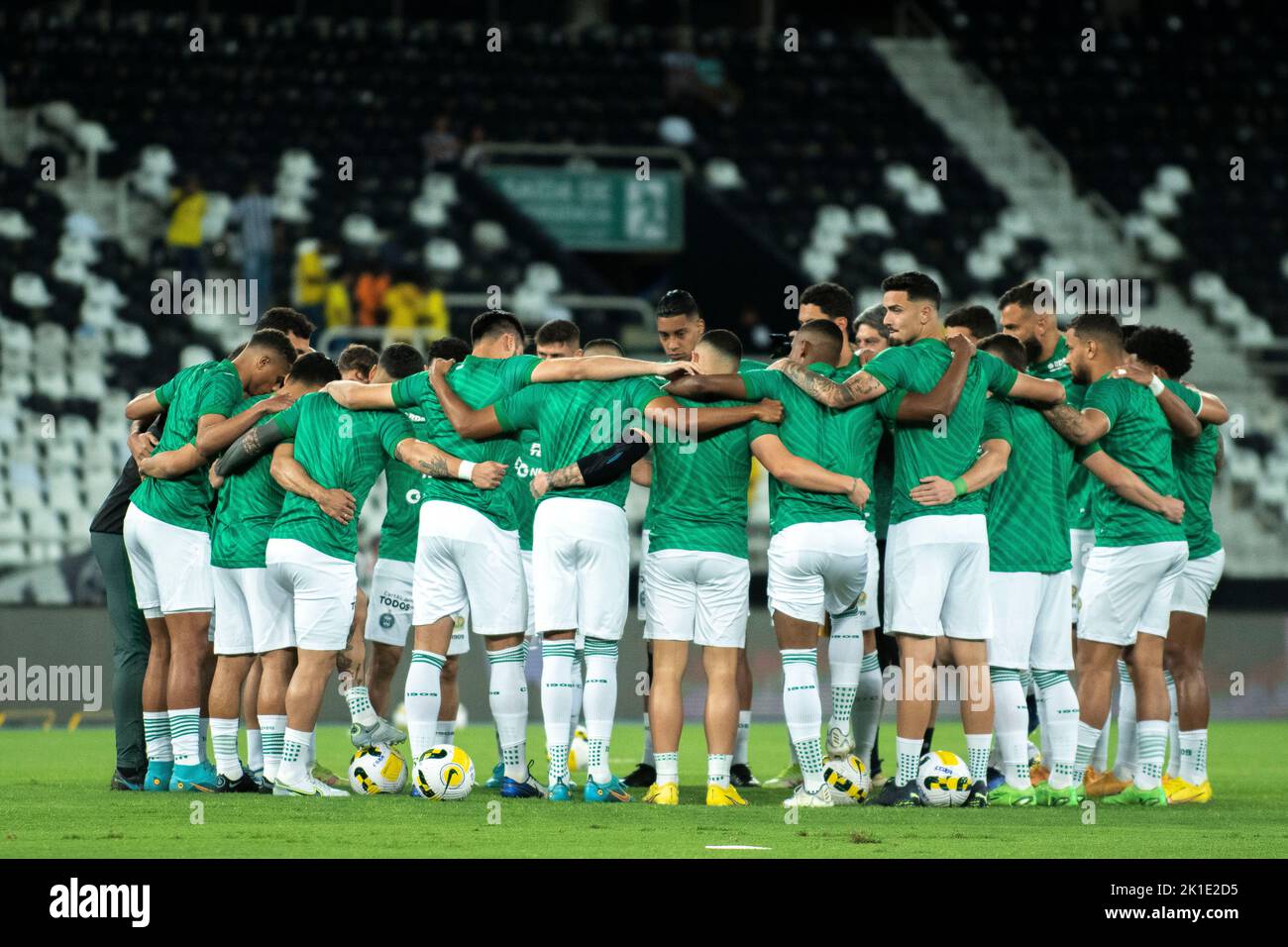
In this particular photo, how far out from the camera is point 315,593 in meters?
9.66

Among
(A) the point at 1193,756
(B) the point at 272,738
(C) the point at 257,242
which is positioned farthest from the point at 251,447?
(C) the point at 257,242

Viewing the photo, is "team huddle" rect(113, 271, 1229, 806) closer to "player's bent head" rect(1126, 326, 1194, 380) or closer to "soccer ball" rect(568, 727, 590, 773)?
"player's bent head" rect(1126, 326, 1194, 380)

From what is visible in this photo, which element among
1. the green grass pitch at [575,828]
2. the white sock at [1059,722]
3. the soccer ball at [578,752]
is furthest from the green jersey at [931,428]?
the soccer ball at [578,752]

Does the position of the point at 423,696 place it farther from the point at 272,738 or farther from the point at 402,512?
the point at 402,512

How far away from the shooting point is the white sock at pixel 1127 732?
35.3ft

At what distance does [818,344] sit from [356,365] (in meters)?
2.79

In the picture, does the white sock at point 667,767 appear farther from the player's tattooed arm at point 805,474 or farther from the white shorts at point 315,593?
the white shorts at point 315,593

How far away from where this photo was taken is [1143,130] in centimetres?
2820

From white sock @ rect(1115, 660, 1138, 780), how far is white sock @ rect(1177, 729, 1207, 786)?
0.90 ft

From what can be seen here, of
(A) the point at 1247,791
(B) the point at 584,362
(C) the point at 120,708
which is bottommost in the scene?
(A) the point at 1247,791

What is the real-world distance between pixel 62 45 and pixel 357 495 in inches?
688

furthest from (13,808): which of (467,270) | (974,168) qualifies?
(974,168)

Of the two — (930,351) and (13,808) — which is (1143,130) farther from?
(13,808)

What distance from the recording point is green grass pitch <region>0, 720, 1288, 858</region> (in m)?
7.55
